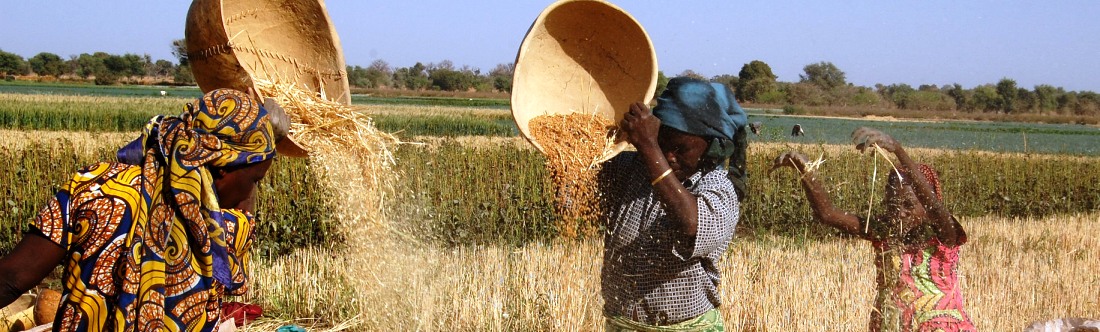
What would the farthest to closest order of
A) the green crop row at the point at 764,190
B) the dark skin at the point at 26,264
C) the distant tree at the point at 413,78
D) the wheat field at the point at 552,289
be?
1. the distant tree at the point at 413,78
2. the green crop row at the point at 764,190
3. the wheat field at the point at 552,289
4. the dark skin at the point at 26,264

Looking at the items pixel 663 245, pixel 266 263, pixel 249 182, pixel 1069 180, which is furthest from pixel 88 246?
pixel 1069 180

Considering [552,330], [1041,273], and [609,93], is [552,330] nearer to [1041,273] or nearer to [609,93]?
[609,93]

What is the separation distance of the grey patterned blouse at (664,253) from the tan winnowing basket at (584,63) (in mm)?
469

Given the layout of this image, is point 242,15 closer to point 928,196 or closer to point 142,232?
point 142,232

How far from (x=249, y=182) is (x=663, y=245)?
1.16 meters

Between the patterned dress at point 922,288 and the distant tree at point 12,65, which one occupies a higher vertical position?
the patterned dress at point 922,288

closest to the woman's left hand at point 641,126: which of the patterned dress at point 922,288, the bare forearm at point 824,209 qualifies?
the bare forearm at point 824,209

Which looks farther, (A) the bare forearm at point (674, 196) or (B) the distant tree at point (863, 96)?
(B) the distant tree at point (863, 96)

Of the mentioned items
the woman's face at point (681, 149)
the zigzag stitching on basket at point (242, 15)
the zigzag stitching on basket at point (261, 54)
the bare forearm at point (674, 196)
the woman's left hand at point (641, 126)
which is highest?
the zigzag stitching on basket at point (242, 15)

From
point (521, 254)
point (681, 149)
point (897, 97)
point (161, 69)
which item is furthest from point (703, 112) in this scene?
point (161, 69)

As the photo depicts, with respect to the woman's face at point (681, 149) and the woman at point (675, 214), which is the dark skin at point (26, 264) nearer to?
the woman at point (675, 214)

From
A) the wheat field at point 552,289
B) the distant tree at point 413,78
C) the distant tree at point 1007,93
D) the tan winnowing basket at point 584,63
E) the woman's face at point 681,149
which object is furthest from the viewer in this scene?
the distant tree at point 413,78

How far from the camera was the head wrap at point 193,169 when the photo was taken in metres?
1.91

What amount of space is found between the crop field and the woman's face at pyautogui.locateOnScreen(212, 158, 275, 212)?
1.14 meters
